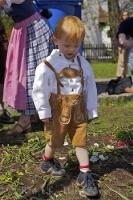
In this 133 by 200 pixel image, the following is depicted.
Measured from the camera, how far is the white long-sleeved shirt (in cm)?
400

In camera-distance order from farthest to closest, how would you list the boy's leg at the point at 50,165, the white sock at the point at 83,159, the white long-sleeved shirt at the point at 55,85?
the boy's leg at the point at 50,165 → the white sock at the point at 83,159 → the white long-sleeved shirt at the point at 55,85

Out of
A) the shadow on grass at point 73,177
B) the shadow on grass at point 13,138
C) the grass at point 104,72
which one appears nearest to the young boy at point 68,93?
the shadow on grass at point 73,177

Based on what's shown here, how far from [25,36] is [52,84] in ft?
5.73

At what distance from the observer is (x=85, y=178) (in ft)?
13.5

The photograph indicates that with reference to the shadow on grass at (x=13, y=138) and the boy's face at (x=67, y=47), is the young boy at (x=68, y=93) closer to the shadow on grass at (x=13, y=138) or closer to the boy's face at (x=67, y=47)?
the boy's face at (x=67, y=47)

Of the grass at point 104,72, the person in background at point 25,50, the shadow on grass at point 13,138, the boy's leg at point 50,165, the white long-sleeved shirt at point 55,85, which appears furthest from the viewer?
the grass at point 104,72

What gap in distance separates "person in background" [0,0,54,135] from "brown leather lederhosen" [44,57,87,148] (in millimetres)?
1623

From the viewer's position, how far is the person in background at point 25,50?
564 centimetres

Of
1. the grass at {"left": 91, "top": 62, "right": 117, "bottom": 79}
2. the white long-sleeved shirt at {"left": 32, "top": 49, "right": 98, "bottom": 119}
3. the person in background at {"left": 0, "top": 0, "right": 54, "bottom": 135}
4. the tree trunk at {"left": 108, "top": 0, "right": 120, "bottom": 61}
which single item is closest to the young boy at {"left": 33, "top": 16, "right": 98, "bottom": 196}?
the white long-sleeved shirt at {"left": 32, "top": 49, "right": 98, "bottom": 119}

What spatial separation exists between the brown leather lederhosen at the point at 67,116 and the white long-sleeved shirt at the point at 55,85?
31mm

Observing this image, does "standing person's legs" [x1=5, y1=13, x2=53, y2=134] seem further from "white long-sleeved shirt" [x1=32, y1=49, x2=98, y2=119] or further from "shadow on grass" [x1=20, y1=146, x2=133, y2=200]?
"white long-sleeved shirt" [x1=32, y1=49, x2=98, y2=119]

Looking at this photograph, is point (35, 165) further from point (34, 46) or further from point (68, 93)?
point (34, 46)

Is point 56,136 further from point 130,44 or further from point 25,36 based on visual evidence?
point 130,44

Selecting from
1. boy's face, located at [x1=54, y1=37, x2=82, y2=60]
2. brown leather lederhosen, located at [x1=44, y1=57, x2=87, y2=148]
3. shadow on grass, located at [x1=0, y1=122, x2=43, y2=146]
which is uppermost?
→ boy's face, located at [x1=54, y1=37, x2=82, y2=60]
